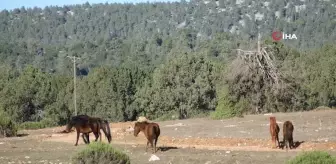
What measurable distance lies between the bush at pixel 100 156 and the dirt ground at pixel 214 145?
4.26m

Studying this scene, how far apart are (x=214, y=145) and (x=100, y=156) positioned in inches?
505

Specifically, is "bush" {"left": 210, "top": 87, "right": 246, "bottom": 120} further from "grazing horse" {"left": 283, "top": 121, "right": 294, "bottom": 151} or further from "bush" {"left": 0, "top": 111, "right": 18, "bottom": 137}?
"grazing horse" {"left": 283, "top": 121, "right": 294, "bottom": 151}

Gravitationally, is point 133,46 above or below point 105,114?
above

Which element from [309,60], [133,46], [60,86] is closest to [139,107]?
[60,86]

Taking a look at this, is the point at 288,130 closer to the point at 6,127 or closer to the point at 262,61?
the point at 262,61

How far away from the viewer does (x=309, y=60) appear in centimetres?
8681

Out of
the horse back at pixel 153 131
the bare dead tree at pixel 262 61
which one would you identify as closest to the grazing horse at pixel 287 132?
the horse back at pixel 153 131

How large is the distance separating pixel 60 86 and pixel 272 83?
55.8 metres

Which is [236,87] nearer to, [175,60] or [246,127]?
[246,127]

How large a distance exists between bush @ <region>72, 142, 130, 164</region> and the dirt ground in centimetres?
426

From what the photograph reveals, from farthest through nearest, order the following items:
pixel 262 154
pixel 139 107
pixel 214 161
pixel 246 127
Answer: pixel 139 107 < pixel 246 127 < pixel 262 154 < pixel 214 161

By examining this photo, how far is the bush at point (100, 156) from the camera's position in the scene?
15.1 meters

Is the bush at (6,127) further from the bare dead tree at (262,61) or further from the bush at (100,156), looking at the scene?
the bush at (100,156)

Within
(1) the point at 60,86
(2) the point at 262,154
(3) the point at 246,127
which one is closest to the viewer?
(2) the point at 262,154
